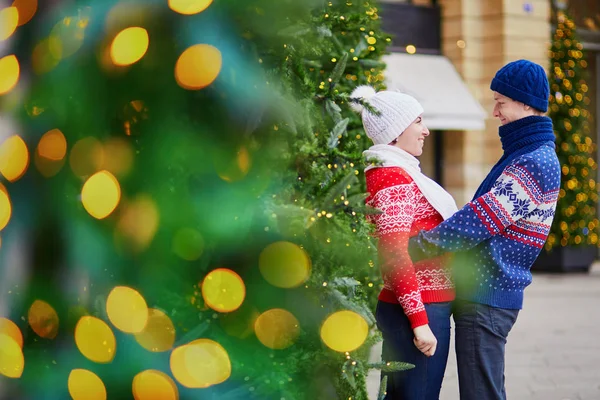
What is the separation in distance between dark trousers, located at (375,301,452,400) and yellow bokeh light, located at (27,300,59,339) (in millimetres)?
1138

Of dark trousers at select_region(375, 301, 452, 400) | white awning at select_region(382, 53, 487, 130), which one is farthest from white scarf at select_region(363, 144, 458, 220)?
white awning at select_region(382, 53, 487, 130)

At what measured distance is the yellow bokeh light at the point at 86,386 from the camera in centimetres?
207

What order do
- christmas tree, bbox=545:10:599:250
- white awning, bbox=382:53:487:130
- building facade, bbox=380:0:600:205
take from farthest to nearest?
building facade, bbox=380:0:600:205, white awning, bbox=382:53:487:130, christmas tree, bbox=545:10:599:250

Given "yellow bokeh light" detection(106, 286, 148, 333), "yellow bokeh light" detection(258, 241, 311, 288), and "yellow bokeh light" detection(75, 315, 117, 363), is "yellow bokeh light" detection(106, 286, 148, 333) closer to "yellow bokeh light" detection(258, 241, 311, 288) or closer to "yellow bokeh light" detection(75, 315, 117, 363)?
"yellow bokeh light" detection(75, 315, 117, 363)

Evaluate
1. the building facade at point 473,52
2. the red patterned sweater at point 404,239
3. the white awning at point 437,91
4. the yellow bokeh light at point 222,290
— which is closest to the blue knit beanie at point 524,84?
the red patterned sweater at point 404,239

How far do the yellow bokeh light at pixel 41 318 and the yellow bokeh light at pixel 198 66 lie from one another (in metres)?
0.57

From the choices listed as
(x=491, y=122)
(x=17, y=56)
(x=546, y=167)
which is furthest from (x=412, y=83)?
(x=17, y=56)

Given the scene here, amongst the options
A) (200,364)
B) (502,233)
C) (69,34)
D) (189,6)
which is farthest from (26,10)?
(502,233)

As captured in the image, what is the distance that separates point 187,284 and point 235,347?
0.17 metres

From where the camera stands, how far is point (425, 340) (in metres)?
2.84

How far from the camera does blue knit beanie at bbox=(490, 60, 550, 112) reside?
3.03m

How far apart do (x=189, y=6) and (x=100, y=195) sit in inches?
16.5

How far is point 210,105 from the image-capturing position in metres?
2.07

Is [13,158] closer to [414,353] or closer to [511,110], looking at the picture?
[414,353]
